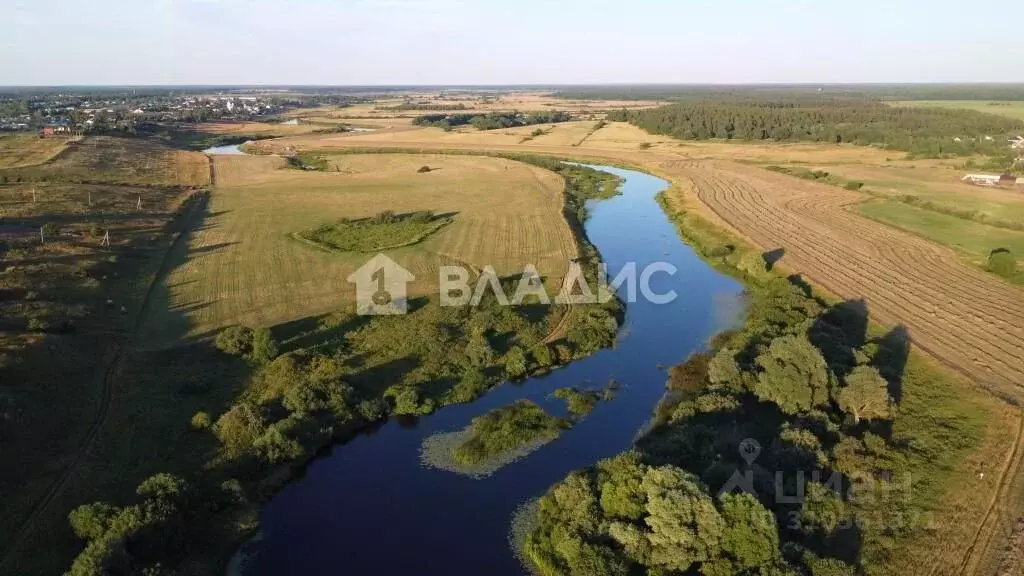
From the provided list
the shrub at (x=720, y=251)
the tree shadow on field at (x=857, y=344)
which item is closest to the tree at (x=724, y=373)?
the tree shadow on field at (x=857, y=344)

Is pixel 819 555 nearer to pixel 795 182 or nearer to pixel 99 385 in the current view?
pixel 99 385

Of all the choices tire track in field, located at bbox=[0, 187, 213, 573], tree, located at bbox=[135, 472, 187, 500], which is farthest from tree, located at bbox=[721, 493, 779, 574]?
tire track in field, located at bbox=[0, 187, 213, 573]

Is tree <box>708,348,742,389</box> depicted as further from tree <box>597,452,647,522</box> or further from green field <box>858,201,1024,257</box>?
green field <box>858,201,1024,257</box>

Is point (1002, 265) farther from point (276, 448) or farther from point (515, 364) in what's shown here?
point (276, 448)

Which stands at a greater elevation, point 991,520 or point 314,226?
point 314,226

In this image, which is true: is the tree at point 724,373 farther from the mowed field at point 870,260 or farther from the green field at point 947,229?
the green field at point 947,229

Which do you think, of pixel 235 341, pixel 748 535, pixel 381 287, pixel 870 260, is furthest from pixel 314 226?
pixel 748 535
